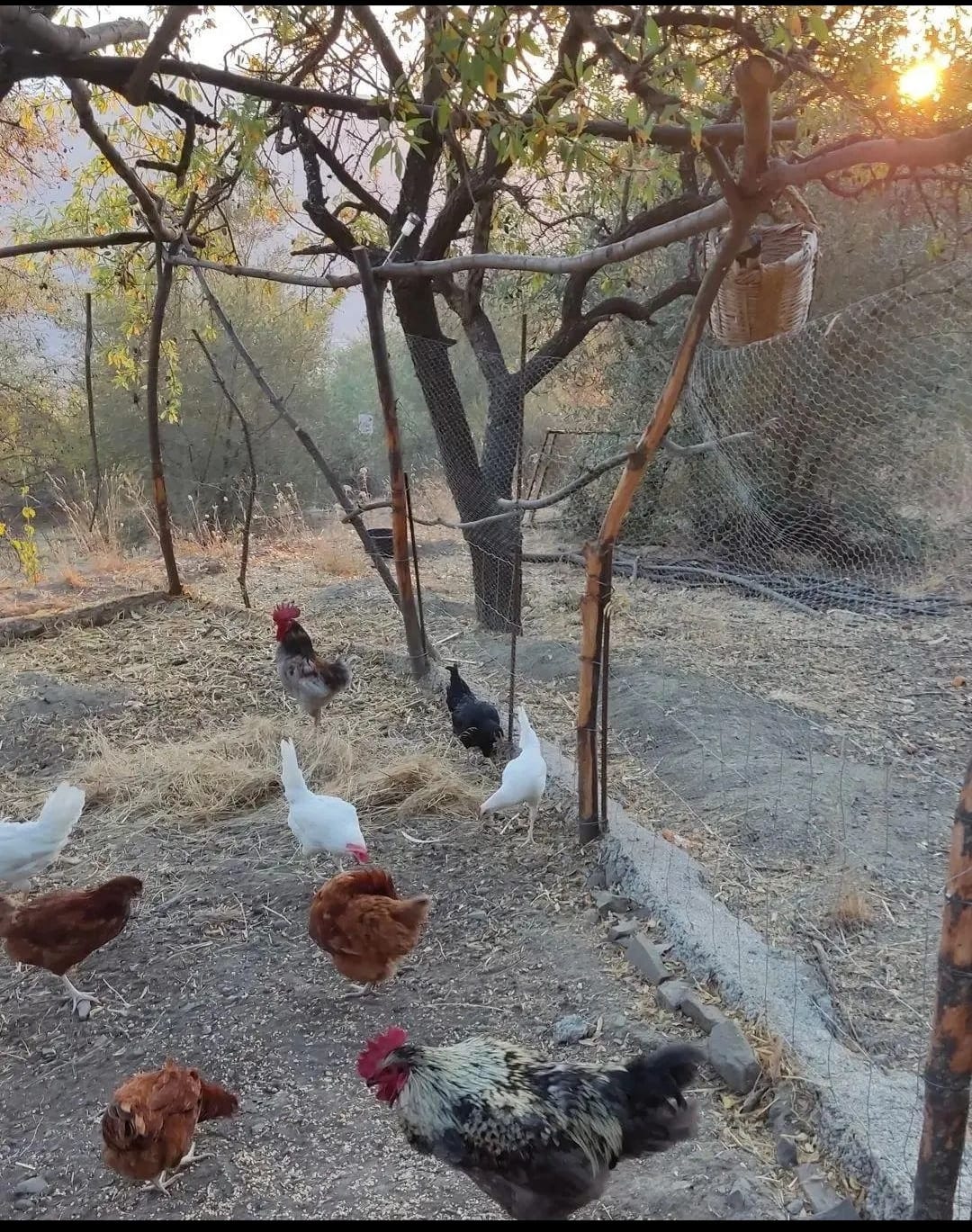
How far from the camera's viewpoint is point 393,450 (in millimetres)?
4641

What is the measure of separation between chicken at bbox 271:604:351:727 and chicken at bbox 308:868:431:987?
1.87m

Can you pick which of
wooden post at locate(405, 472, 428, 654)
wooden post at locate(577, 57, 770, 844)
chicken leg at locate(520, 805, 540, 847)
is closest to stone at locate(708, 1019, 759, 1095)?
wooden post at locate(577, 57, 770, 844)

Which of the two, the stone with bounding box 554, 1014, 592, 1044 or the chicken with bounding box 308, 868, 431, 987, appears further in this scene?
the chicken with bounding box 308, 868, 431, 987

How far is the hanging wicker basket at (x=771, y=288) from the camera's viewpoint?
3473 millimetres

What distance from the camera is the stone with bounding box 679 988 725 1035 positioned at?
7.70ft

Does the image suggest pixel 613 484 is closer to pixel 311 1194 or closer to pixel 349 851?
pixel 349 851

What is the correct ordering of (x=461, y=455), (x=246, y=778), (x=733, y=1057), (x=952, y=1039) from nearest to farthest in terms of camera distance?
1. (x=952, y=1039)
2. (x=733, y=1057)
3. (x=246, y=778)
4. (x=461, y=455)

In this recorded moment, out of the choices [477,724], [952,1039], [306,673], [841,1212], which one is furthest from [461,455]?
[952,1039]

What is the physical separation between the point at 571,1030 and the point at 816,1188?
731 millimetres

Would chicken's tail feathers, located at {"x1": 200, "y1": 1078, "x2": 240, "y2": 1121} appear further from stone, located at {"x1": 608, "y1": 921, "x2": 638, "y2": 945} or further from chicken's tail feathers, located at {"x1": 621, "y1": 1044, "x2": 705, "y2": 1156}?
stone, located at {"x1": 608, "y1": 921, "x2": 638, "y2": 945}

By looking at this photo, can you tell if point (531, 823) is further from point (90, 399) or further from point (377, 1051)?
point (90, 399)

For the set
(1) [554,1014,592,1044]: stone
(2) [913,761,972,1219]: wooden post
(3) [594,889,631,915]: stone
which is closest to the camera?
(2) [913,761,972,1219]: wooden post

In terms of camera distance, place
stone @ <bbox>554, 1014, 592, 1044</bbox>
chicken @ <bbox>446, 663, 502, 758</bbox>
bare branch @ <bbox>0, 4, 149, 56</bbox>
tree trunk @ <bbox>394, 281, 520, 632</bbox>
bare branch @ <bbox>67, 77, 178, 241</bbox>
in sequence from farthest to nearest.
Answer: tree trunk @ <bbox>394, 281, 520, 632</bbox>, chicken @ <bbox>446, 663, 502, 758</bbox>, bare branch @ <bbox>67, 77, 178, 241</bbox>, stone @ <bbox>554, 1014, 592, 1044</bbox>, bare branch @ <bbox>0, 4, 149, 56</bbox>

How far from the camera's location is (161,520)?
6371 millimetres
